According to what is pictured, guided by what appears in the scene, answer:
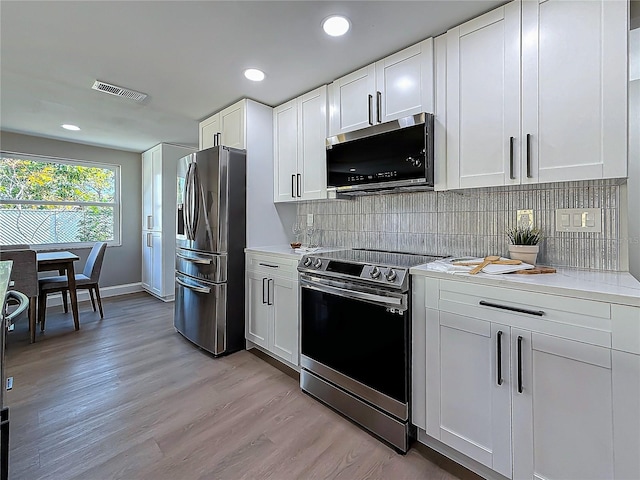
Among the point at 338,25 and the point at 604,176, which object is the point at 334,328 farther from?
the point at 338,25

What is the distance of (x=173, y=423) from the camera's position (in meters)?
1.85

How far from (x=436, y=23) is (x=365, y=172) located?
932 millimetres

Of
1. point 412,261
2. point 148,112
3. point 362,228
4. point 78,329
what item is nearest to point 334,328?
point 412,261

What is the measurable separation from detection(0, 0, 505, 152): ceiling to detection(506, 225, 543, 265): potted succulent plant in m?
1.22

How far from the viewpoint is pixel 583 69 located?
1.38 m

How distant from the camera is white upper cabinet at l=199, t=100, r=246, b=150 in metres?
2.86

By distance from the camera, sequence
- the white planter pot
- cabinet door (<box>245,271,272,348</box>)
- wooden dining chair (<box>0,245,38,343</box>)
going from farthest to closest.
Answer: wooden dining chair (<box>0,245,38,343</box>) → cabinet door (<box>245,271,272,348</box>) → the white planter pot

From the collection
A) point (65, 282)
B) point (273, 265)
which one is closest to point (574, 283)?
point (273, 265)

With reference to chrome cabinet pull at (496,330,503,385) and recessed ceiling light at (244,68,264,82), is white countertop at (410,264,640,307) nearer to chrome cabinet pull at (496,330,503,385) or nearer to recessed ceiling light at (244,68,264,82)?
chrome cabinet pull at (496,330,503,385)

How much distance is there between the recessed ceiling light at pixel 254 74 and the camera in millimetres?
2315

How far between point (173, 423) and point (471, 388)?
5.56 ft

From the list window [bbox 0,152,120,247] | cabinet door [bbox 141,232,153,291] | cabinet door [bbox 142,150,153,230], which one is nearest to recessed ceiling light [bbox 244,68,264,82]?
cabinet door [bbox 142,150,153,230]

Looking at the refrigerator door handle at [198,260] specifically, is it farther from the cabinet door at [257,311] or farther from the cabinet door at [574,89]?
the cabinet door at [574,89]

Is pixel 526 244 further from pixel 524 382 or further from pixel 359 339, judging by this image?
pixel 359 339
